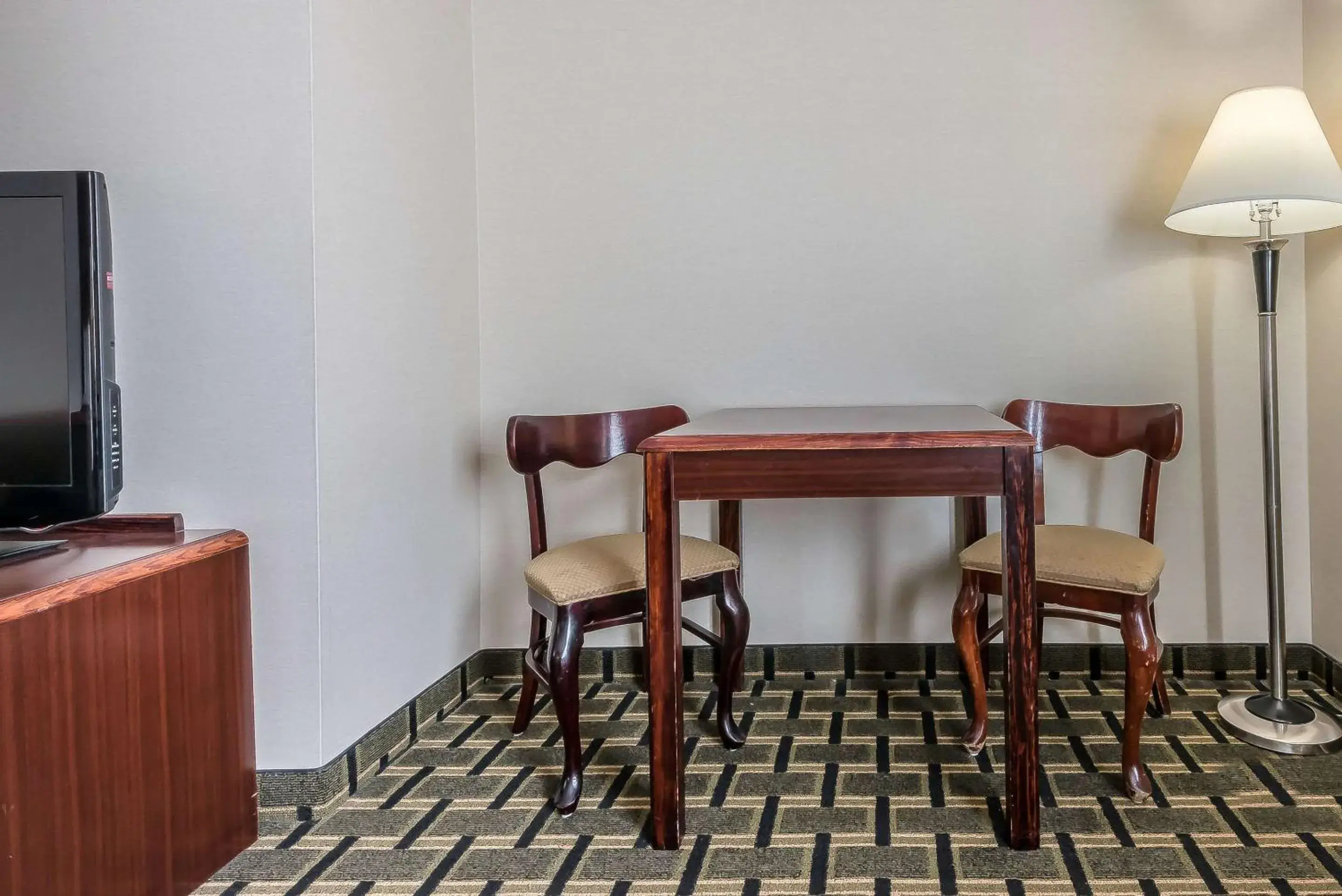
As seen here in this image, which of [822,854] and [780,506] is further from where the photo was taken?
[780,506]

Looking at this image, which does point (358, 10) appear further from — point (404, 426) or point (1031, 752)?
point (1031, 752)

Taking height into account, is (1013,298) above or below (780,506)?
above

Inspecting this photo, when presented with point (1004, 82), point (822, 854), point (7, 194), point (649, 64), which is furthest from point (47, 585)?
point (1004, 82)

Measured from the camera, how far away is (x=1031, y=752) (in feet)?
5.95

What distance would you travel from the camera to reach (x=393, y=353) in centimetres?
243

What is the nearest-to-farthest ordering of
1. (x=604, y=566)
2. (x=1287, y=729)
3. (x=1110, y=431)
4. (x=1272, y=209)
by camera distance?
(x=604, y=566) < (x=1287, y=729) < (x=1272, y=209) < (x=1110, y=431)

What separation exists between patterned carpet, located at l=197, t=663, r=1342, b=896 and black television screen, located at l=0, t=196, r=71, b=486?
2.79ft

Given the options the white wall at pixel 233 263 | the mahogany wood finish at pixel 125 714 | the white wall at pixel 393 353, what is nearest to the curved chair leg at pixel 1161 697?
the white wall at pixel 393 353

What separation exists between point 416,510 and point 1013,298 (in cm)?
188

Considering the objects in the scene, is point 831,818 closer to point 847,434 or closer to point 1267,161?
point 847,434

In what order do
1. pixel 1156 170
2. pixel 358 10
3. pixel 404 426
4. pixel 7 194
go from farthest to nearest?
1. pixel 1156 170
2. pixel 404 426
3. pixel 358 10
4. pixel 7 194

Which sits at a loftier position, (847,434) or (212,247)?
(212,247)

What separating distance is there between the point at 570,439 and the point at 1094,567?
137cm

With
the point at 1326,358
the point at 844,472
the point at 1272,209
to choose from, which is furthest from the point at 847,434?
the point at 1326,358
